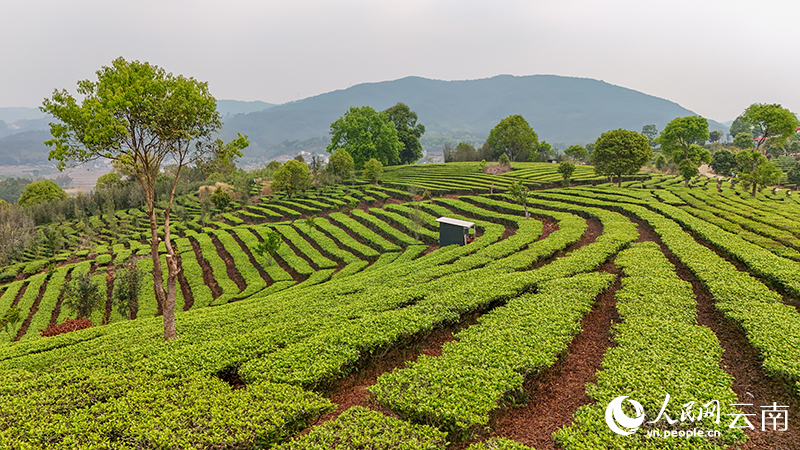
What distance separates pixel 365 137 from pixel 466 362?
2507 inches

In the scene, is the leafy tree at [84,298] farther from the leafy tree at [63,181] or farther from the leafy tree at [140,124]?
the leafy tree at [63,181]

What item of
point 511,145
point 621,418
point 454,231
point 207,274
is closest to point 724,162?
point 511,145

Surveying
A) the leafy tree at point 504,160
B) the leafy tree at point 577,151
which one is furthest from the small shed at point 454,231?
the leafy tree at point 577,151

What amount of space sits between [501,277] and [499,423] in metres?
7.30

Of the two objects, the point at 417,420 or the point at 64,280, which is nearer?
the point at 417,420

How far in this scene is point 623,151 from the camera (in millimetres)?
35438

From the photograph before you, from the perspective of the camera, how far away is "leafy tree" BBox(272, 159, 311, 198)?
51656mm

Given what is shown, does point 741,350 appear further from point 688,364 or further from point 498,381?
point 498,381

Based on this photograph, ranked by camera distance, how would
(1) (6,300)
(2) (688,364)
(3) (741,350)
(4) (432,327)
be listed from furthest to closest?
(1) (6,300), (4) (432,327), (3) (741,350), (2) (688,364)

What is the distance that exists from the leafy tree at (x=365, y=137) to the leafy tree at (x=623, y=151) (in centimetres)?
4056

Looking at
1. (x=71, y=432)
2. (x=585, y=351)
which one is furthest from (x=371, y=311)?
(x=71, y=432)

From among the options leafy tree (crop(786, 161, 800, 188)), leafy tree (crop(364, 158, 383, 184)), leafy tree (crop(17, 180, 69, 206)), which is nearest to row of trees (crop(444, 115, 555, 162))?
leafy tree (crop(364, 158, 383, 184))

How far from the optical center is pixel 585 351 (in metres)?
9.52

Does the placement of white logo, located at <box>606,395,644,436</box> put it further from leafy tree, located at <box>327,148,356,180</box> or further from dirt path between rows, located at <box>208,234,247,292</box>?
leafy tree, located at <box>327,148,356,180</box>
